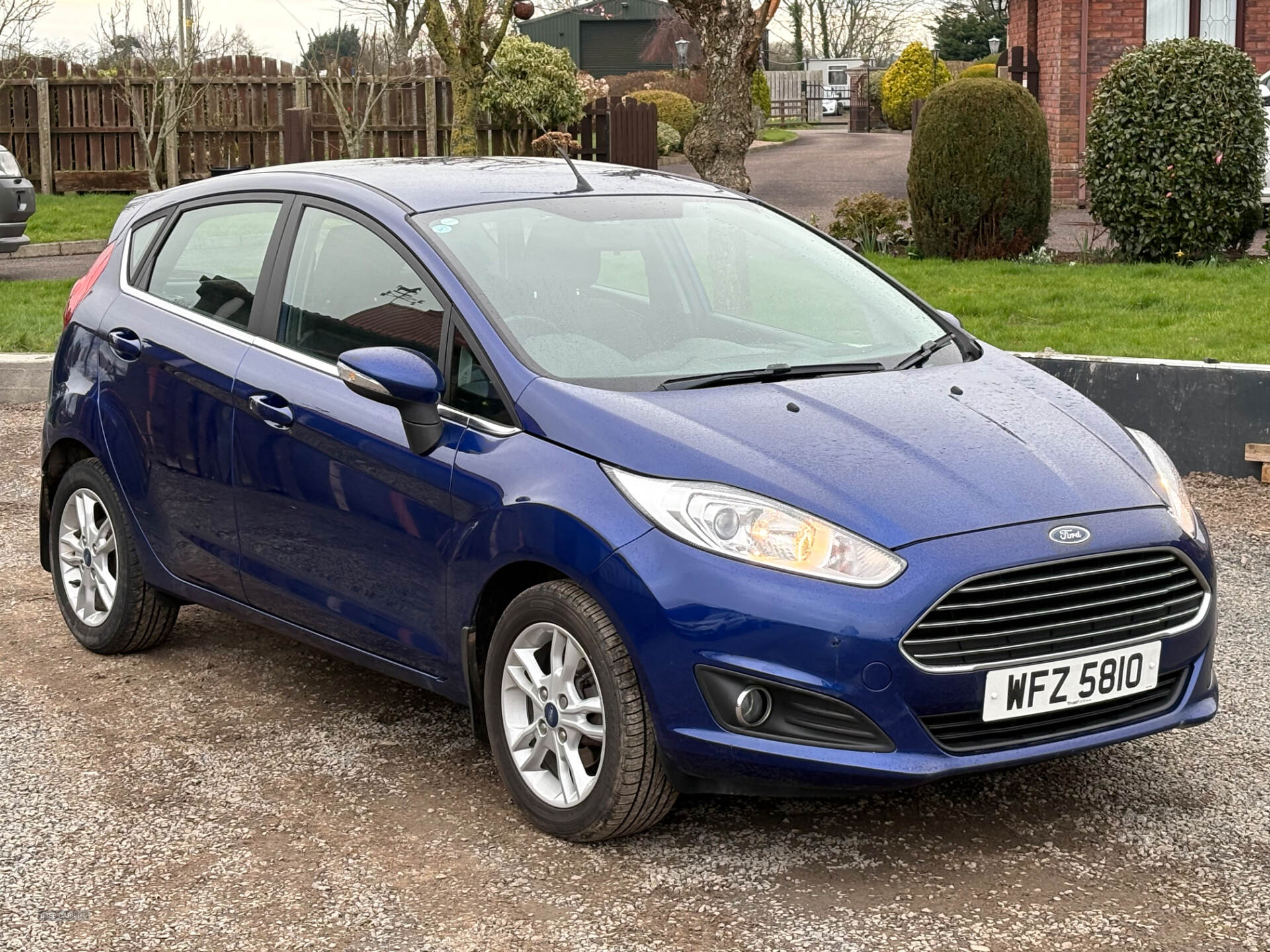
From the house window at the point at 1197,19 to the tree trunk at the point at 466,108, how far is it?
362 inches

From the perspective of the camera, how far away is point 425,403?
171 inches

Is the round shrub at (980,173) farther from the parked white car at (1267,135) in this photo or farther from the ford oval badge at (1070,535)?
the ford oval badge at (1070,535)

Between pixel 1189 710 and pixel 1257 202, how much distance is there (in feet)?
36.5

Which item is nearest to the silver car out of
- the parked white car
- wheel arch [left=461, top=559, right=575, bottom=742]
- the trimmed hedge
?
the parked white car

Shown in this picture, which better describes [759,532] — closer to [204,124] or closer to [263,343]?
[263,343]

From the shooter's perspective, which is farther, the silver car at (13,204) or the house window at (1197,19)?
the house window at (1197,19)

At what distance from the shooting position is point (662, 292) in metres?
4.89

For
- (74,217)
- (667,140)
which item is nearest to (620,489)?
(74,217)

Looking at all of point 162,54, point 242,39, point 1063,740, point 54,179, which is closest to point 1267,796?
point 1063,740

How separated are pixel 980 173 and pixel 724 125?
2797 mm

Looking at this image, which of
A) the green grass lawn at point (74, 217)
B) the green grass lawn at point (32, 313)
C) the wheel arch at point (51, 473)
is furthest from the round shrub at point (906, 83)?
the wheel arch at point (51, 473)

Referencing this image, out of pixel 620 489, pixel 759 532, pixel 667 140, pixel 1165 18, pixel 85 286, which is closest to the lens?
pixel 759 532

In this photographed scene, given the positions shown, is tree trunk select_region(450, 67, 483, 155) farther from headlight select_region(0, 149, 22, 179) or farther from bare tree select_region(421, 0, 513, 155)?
headlight select_region(0, 149, 22, 179)

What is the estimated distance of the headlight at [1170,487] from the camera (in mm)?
4176
